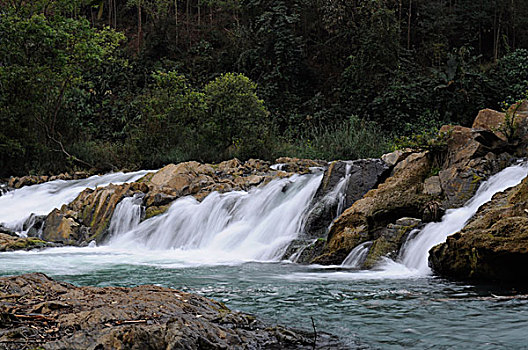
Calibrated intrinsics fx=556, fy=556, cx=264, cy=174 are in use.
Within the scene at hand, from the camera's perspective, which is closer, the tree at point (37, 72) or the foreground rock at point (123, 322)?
the foreground rock at point (123, 322)

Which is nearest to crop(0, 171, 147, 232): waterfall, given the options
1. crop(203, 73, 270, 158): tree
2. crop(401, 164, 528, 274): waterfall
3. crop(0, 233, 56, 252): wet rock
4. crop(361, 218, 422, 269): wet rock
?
crop(0, 233, 56, 252): wet rock

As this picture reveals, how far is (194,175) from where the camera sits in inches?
548

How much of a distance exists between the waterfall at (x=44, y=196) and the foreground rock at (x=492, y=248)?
10384mm

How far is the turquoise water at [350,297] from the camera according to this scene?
160 inches

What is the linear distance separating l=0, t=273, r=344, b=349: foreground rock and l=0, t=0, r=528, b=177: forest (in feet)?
44.3

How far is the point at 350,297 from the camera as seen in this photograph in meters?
5.62

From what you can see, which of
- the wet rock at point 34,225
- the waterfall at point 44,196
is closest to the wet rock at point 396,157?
the waterfall at point 44,196

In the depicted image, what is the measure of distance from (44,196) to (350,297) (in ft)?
40.2

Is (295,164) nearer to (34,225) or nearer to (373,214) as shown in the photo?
(373,214)

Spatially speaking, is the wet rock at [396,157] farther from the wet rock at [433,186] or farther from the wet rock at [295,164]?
the wet rock at [295,164]

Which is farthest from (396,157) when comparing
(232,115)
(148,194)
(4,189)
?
(4,189)

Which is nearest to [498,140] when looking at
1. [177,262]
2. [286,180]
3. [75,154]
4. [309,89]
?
[286,180]

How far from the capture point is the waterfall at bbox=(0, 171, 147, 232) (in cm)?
1461

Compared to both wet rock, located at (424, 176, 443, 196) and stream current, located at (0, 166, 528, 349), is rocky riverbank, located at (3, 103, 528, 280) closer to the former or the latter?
wet rock, located at (424, 176, 443, 196)
